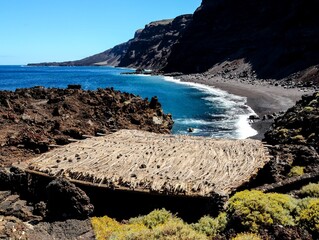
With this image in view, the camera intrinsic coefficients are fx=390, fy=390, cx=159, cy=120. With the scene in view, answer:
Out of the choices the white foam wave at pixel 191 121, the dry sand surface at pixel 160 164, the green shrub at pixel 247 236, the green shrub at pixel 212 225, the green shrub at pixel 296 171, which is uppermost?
the dry sand surface at pixel 160 164

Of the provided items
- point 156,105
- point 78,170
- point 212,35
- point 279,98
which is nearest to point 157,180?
point 78,170

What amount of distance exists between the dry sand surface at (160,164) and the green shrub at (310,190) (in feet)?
5.77

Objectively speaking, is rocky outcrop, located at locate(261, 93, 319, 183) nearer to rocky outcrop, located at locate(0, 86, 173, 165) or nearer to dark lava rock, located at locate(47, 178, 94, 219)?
dark lava rock, located at locate(47, 178, 94, 219)

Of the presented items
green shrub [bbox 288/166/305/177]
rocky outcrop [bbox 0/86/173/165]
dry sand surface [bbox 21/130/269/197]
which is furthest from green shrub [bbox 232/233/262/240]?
rocky outcrop [bbox 0/86/173/165]

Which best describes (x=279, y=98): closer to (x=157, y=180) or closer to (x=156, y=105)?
(x=156, y=105)

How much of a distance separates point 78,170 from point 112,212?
1.90 m

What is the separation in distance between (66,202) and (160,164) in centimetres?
386

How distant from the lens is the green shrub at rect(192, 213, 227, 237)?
A: 10.5 meters

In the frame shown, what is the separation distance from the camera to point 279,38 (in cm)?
12306

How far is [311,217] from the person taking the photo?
32.2 feet

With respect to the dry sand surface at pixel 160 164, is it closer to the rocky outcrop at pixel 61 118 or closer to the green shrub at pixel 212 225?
the green shrub at pixel 212 225

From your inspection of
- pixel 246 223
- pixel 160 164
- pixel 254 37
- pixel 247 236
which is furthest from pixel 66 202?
pixel 254 37

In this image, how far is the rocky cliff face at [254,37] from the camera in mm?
103562

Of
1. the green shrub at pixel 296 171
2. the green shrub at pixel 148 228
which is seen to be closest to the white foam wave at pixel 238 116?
the green shrub at pixel 296 171
